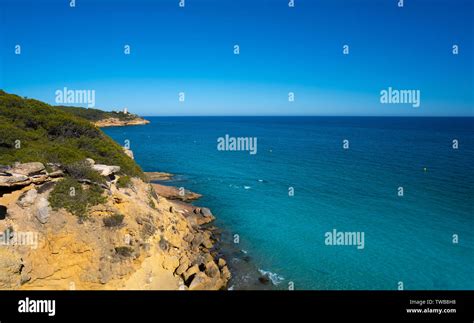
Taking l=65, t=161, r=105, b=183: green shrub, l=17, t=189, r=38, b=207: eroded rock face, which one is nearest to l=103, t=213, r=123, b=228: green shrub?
l=65, t=161, r=105, b=183: green shrub

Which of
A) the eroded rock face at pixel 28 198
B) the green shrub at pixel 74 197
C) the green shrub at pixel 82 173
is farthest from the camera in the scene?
the green shrub at pixel 82 173

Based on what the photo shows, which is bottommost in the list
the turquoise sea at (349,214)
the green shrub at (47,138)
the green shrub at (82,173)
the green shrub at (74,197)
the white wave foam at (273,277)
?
the white wave foam at (273,277)

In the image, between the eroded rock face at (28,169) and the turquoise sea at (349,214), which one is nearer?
the eroded rock face at (28,169)

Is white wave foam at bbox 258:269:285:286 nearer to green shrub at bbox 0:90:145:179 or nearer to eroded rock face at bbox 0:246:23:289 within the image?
green shrub at bbox 0:90:145:179

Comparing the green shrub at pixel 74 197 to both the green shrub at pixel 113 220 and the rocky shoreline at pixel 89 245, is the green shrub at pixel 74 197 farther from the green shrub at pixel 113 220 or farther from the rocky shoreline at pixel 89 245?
the green shrub at pixel 113 220

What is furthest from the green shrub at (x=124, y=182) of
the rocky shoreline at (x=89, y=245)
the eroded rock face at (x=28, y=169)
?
the eroded rock face at (x=28, y=169)

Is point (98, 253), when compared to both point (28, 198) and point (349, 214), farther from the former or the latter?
point (349, 214)
